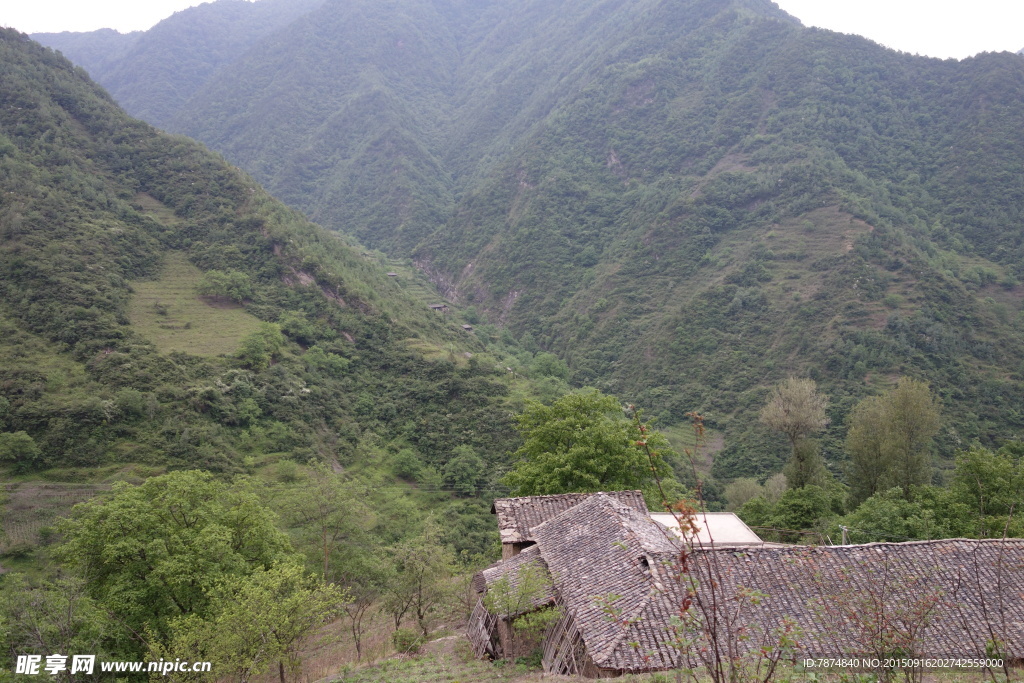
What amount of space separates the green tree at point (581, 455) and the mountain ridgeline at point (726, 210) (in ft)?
94.9

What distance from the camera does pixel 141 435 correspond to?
110ft

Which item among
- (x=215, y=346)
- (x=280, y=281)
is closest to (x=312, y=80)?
(x=280, y=281)

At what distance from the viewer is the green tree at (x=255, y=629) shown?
48.1ft

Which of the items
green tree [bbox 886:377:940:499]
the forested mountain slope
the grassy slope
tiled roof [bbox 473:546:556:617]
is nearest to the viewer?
tiled roof [bbox 473:546:556:617]

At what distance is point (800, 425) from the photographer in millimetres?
34375

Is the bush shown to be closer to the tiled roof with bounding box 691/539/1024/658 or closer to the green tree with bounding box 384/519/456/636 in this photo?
the green tree with bounding box 384/519/456/636

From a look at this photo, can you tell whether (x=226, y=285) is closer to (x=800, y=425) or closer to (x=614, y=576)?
(x=800, y=425)

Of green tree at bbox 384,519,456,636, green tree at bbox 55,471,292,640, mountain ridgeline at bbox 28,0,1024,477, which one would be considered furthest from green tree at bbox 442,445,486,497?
mountain ridgeline at bbox 28,0,1024,477

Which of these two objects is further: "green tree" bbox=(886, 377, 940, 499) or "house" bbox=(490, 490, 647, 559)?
"green tree" bbox=(886, 377, 940, 499)

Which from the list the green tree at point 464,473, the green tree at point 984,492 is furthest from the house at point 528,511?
the green tree at point 464,473

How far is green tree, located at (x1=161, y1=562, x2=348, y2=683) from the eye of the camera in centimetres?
1468

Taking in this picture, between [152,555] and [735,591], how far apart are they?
54.7 ft

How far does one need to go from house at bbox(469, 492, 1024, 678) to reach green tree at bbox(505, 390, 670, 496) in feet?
26.8

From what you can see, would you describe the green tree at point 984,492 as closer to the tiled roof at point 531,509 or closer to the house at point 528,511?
the tiled roof at point 531,509
